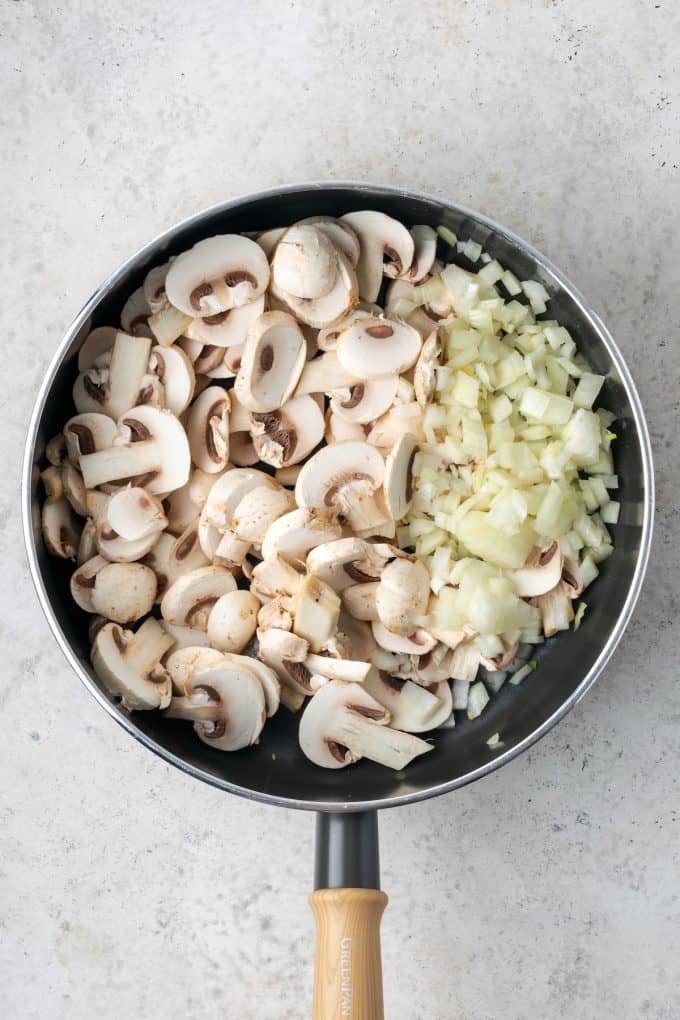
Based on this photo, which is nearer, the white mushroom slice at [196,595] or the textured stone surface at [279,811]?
the white mushroom slice at [196,595]

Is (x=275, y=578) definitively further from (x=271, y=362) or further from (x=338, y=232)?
(x=338, y=232)

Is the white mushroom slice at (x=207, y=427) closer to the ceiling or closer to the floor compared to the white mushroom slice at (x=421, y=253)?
closer to the floor

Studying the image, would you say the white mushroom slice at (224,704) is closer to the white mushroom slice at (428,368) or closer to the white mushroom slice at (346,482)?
the white mushroom slice at (346,482)

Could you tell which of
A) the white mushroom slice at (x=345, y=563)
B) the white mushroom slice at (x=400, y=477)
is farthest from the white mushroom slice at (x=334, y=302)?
the white mushroom slice at (x=345, y=563)

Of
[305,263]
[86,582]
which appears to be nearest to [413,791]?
[86,582]

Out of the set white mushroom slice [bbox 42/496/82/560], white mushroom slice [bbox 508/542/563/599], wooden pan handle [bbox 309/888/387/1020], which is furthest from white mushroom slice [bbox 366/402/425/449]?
wooden pan handle [bbox 309/888/387/1020]

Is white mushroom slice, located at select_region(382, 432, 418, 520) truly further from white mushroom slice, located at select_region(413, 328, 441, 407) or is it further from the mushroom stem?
the mushroom stem
